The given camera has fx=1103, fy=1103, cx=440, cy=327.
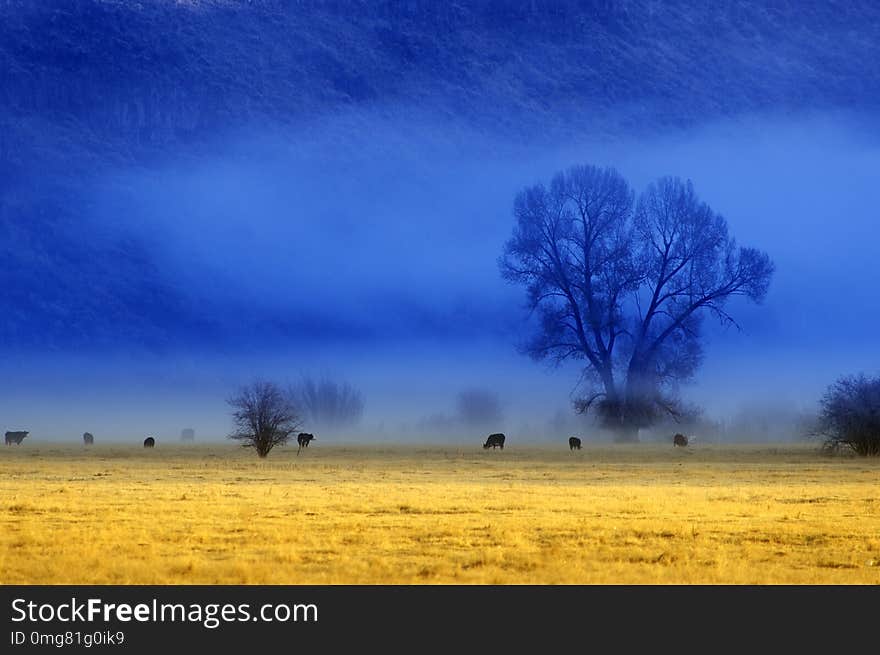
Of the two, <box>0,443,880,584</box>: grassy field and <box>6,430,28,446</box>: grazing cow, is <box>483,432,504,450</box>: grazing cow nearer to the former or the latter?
<box>0,443,880,584</box>: grassy field

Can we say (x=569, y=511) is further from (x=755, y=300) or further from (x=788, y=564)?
(x=755, y=300)

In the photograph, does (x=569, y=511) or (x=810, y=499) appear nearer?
(x=569, y=511)

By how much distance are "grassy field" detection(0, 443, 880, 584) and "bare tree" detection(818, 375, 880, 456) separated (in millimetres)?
13619

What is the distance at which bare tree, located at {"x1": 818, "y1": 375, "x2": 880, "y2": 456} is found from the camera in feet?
158

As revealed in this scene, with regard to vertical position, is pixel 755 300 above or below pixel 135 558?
above

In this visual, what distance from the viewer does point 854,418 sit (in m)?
48.7

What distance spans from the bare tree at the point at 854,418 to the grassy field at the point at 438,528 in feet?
44.7

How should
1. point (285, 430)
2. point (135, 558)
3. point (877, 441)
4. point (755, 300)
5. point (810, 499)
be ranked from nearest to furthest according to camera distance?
1. point (135, 558)
2. point (810, 499)
3. point (877, 441)
4. point (285, 430)
5. point (755, 300)

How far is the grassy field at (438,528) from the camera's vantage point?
1368cm
